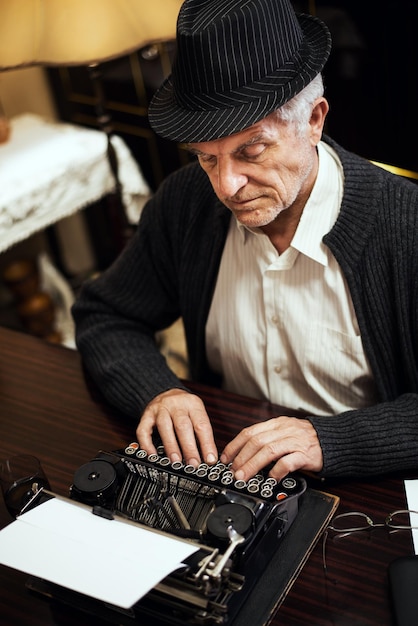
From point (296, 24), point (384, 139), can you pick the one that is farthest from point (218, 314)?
point (384, 139)

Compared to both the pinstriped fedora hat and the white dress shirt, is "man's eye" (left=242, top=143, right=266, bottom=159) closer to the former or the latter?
the pinstriped fedora hat

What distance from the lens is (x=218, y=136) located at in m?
1.44

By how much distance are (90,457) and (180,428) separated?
0.65 ft

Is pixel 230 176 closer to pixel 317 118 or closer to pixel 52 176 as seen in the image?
pixel 317 118

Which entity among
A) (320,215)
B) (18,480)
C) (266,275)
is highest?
(320,215)

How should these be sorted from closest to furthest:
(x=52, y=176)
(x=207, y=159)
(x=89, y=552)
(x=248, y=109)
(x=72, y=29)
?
(x=89, y=552)
(x=248, y=109)
(x=207, y=159)
(x=72, y=29)
(x=52, y=176)

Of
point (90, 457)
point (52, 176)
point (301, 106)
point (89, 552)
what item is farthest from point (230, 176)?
point (52, 176)

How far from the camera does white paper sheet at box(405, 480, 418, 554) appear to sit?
1.31 metres

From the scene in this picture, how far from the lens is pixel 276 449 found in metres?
1.41

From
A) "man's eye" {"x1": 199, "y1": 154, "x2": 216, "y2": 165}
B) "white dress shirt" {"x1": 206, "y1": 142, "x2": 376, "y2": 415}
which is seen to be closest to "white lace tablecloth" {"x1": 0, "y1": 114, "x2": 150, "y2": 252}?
"white dress shirt" {"x1": 206, "y1": 142, "x2": 376, "y2": 415}

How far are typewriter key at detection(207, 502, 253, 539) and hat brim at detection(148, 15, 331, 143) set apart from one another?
66 centimetres

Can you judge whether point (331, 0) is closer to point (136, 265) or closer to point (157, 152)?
point (136, 265)

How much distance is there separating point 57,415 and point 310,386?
0.58m

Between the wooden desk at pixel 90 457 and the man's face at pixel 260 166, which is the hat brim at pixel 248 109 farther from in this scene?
the wooden desk at pixel 90 457
